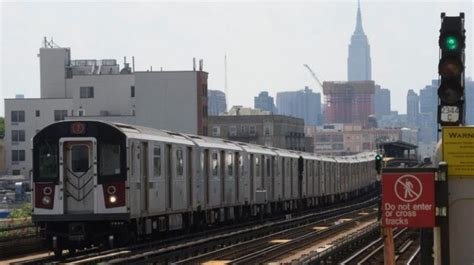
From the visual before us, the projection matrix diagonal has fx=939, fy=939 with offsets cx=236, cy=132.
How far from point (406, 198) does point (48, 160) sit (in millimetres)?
12420

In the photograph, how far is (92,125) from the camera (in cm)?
2319

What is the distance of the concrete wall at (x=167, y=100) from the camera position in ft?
309

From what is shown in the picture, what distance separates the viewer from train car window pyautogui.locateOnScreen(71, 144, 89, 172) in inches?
913

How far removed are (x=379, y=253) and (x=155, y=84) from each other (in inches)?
2730

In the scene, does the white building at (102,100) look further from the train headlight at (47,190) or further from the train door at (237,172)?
the train headlight at (47,190)

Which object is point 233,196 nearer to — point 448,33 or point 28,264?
point 28,264

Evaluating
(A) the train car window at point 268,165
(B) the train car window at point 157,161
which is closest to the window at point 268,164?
(A) the train car window at point 268,165

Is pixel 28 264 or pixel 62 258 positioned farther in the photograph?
pixel 62 258

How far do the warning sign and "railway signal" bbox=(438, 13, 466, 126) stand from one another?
186 millimetres

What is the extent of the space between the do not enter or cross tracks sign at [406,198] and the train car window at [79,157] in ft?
38.3

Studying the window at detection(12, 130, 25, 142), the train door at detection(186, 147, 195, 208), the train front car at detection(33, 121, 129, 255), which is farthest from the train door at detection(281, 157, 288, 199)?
the window at detection(12, 130, 25, 142)

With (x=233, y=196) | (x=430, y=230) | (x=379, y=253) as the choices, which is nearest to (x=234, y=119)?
(x=233, y=196)

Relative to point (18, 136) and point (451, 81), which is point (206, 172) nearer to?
point (451, 81)

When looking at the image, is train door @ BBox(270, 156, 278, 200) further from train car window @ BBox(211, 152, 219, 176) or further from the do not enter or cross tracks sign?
the do not enter or cross tracks sign
